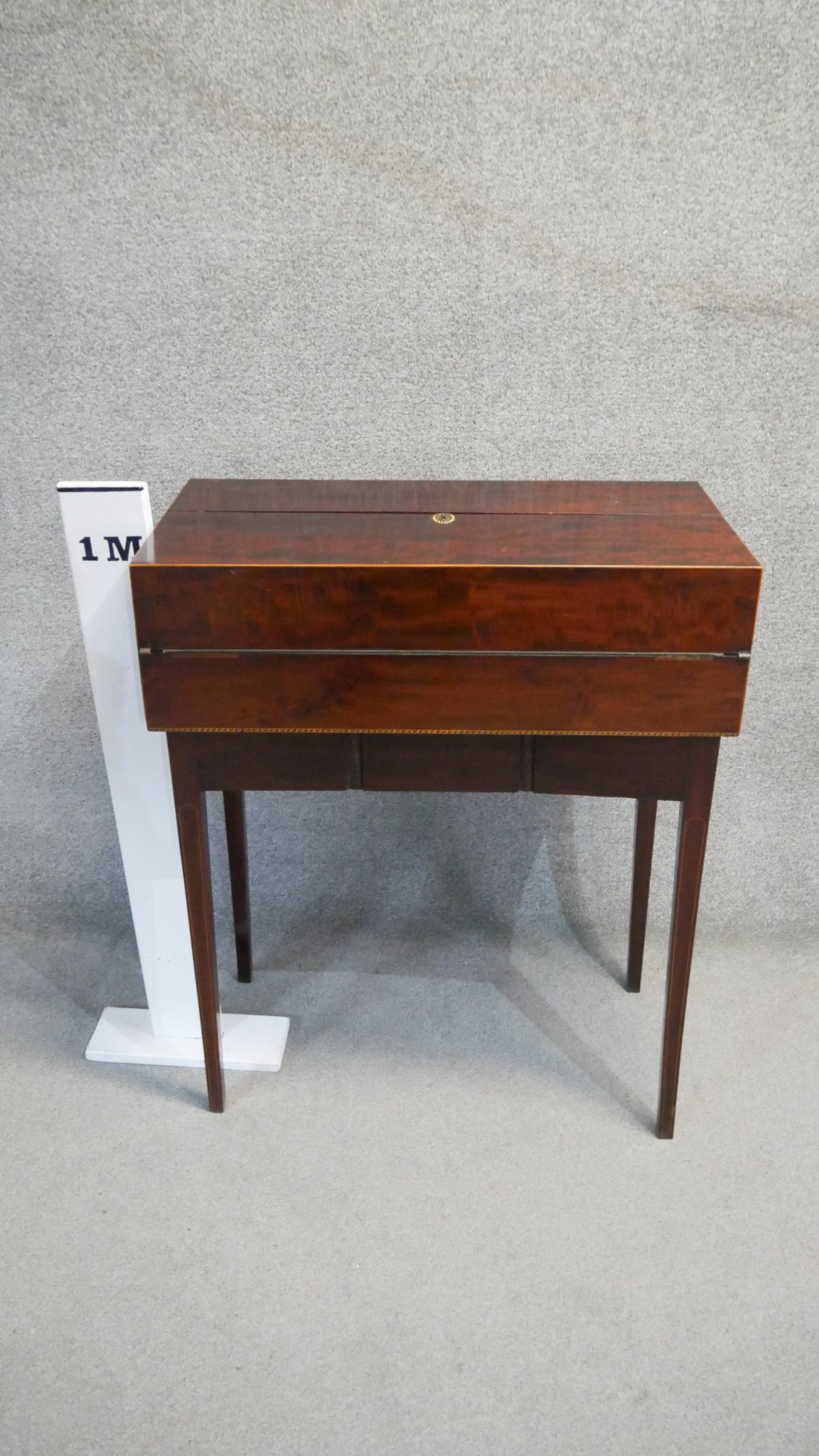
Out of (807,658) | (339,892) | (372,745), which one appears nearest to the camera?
(372,745)

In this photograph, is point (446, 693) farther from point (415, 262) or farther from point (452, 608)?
point (415, 262)

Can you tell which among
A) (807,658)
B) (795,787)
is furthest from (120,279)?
(795,787)

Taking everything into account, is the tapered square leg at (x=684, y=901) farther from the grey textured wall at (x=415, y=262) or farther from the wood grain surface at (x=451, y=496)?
the grey textured wall at (x=415, y=262)

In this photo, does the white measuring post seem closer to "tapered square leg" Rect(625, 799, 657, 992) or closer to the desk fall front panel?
the desk fall front panel

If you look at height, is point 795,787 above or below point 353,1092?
above

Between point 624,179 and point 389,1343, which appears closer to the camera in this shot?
point 389,1343

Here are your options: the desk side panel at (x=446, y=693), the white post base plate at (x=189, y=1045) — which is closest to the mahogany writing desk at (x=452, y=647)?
the desk side panel at (x=446, y=693)

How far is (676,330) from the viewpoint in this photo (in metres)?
1.70

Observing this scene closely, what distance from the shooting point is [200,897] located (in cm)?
158

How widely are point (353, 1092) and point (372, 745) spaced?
623 millimetres

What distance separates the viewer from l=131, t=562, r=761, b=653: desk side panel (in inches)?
50.1

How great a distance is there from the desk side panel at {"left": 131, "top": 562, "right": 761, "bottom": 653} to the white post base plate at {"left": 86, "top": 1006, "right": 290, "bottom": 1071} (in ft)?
2.58

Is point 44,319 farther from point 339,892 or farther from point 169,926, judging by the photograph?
point 339,892

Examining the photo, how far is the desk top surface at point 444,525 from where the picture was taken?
1.31 meters
